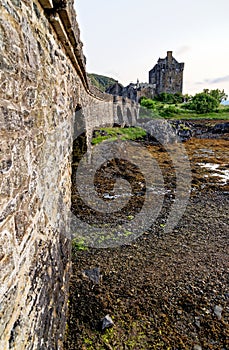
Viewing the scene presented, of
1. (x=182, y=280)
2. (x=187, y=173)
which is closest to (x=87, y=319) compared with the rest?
(x=182, y=280)

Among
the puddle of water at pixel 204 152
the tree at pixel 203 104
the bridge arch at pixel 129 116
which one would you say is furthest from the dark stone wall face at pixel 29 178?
the tree at pixel 203 104

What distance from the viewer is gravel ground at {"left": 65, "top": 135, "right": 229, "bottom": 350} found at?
3.47 metres

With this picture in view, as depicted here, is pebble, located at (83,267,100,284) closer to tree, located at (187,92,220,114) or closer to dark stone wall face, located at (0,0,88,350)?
dark stone wall face, located at (0,0,88,350)

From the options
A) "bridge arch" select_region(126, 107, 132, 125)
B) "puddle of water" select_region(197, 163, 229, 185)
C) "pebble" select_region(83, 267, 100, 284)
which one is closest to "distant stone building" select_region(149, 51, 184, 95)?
"bridge arch" select_region(126, 107, 132, 125)

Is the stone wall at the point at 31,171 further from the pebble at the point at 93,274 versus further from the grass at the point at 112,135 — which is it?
the grass at the point at 112,135

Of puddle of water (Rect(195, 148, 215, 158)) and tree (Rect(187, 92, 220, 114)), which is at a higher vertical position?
tree (Rect(187, 92, 220, 114))

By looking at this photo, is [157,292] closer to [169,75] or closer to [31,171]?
[31,171]

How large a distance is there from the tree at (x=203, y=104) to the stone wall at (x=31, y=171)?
40702 millimetres

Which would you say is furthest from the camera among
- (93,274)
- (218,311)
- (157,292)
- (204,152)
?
(204,152)

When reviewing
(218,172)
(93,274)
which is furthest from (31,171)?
(218,172)

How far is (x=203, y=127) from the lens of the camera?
90.2 ft

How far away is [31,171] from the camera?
1942 mm

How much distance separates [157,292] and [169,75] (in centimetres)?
5586

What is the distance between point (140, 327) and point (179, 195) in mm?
5543
